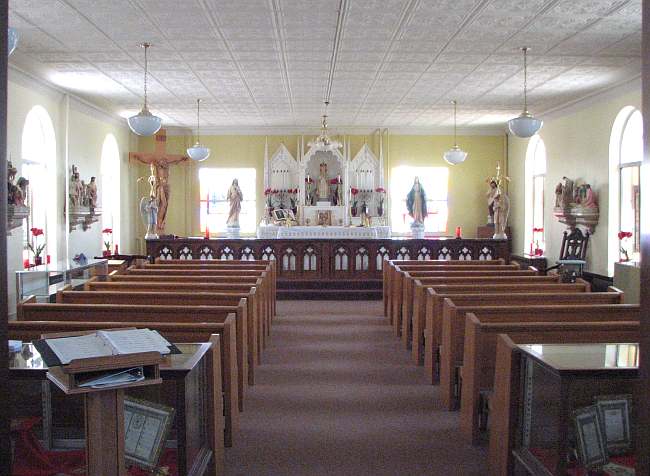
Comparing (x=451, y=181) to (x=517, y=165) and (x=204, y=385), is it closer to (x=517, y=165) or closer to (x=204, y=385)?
(x=517, y=165)

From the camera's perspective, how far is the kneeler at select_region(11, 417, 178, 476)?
322 cm

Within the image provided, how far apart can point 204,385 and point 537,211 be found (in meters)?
14.3

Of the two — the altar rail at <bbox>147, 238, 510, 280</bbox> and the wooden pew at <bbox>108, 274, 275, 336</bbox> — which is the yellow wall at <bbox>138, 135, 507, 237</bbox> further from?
the wooden pew at <bbox>108, 274, 275, 336</bbox>

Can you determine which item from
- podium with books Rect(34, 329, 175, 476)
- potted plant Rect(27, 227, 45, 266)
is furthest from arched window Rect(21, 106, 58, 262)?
podium with books Rect(34, 329, 175, 476)

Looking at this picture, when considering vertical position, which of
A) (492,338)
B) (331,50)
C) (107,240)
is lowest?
(492,338)

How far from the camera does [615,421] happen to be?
3.26m

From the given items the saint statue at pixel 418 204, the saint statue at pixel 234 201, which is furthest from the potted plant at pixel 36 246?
the saint statue at pixel 418 204

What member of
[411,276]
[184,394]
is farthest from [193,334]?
[411,276]

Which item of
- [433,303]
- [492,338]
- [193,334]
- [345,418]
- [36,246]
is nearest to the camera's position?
[193,334]

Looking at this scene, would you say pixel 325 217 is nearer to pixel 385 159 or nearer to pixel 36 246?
pixel 385 159

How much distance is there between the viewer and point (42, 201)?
488 inches

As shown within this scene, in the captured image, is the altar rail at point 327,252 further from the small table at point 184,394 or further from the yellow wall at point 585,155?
the small table at point 184,394

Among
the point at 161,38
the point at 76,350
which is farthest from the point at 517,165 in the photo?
the point at 76,350

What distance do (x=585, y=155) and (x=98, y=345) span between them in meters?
12.5
